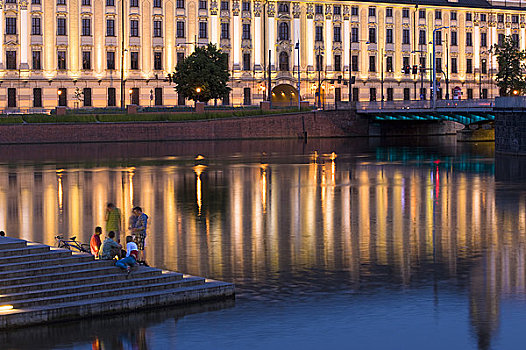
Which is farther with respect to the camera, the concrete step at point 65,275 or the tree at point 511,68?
the tree at point 511,68

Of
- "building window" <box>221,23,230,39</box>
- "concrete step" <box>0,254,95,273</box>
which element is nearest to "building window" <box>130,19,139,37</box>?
"building window" <box>221,23,230,39</box>

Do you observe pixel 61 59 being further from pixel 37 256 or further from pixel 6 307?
pixel 6 307

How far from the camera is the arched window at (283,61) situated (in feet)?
418

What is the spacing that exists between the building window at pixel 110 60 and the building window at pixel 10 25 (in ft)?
37.1

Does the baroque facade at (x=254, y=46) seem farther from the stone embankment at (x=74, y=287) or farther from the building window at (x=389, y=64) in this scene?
the stone embankment at (x=74, y=287)

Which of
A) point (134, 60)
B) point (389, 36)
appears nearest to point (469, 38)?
point (389, 36)

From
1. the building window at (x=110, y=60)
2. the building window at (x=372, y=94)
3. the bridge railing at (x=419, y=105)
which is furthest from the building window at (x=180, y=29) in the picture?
the building window at (x=372, y=94)

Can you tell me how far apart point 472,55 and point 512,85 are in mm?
15066

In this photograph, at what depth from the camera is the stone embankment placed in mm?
19906

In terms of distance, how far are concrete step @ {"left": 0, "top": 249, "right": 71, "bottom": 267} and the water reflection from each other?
3.70m

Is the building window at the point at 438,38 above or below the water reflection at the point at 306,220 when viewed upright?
above

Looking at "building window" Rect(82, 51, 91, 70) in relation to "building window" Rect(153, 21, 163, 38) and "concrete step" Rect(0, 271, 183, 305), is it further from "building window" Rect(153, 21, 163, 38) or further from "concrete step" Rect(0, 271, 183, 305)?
"concrete step" Rect(0, 271, 183, 305)

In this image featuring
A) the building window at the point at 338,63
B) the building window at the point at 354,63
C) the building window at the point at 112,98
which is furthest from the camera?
the building window at the point at 354,63

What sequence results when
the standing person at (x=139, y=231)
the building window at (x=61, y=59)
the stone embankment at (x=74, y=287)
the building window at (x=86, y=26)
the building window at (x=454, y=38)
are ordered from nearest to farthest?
the stone embankment at (x=74, y=287)
the standing person at (x=139, y=231)
the building window at (x=61, y=59)
the building window at (x=86, y=26)
the building window at (x=454, y=38)
